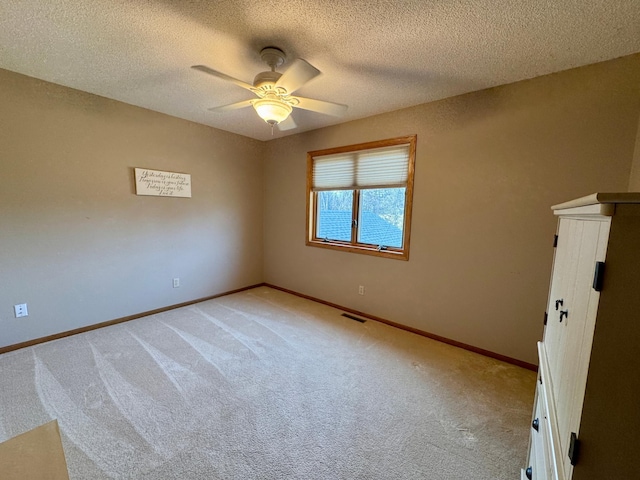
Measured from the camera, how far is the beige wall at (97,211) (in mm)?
2297

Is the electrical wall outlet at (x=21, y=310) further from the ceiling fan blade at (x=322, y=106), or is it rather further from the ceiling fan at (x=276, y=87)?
the ceiling fan blade at (x=322, y=106)

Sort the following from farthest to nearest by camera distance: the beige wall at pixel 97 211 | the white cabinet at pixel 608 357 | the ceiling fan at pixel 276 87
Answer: the beige wall at pixel 97 211, the ceiling fan at pixel 276 87, the white cabinet at pixel 608 357

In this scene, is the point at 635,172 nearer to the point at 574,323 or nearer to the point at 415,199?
the point at 415,199

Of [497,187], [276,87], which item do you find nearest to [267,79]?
[276,87]

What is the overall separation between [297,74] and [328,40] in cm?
40

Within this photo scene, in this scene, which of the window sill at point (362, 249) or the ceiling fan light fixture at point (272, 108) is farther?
the window sill at point (362, 249)

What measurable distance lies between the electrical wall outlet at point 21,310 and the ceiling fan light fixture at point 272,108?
108 inches

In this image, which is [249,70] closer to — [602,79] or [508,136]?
[508,136]

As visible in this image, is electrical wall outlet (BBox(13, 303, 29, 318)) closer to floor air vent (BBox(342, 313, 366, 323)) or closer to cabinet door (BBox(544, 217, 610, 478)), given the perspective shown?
floor air vent (BBox(342, 313, 366, 323))

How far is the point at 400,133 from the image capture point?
9.16 feet

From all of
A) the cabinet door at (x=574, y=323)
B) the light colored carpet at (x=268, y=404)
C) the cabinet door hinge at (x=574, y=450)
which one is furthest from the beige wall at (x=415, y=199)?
the cabinet door hinge at (x=574, y=450)

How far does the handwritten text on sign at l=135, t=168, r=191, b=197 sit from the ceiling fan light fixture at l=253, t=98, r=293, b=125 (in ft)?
6.33

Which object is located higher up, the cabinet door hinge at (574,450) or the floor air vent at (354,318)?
the cabinet door hinge at (574,450)

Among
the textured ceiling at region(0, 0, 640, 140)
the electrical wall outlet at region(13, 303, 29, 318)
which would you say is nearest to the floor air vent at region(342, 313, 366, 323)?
the textured ceiling at region(0, 0, 640, 140)
